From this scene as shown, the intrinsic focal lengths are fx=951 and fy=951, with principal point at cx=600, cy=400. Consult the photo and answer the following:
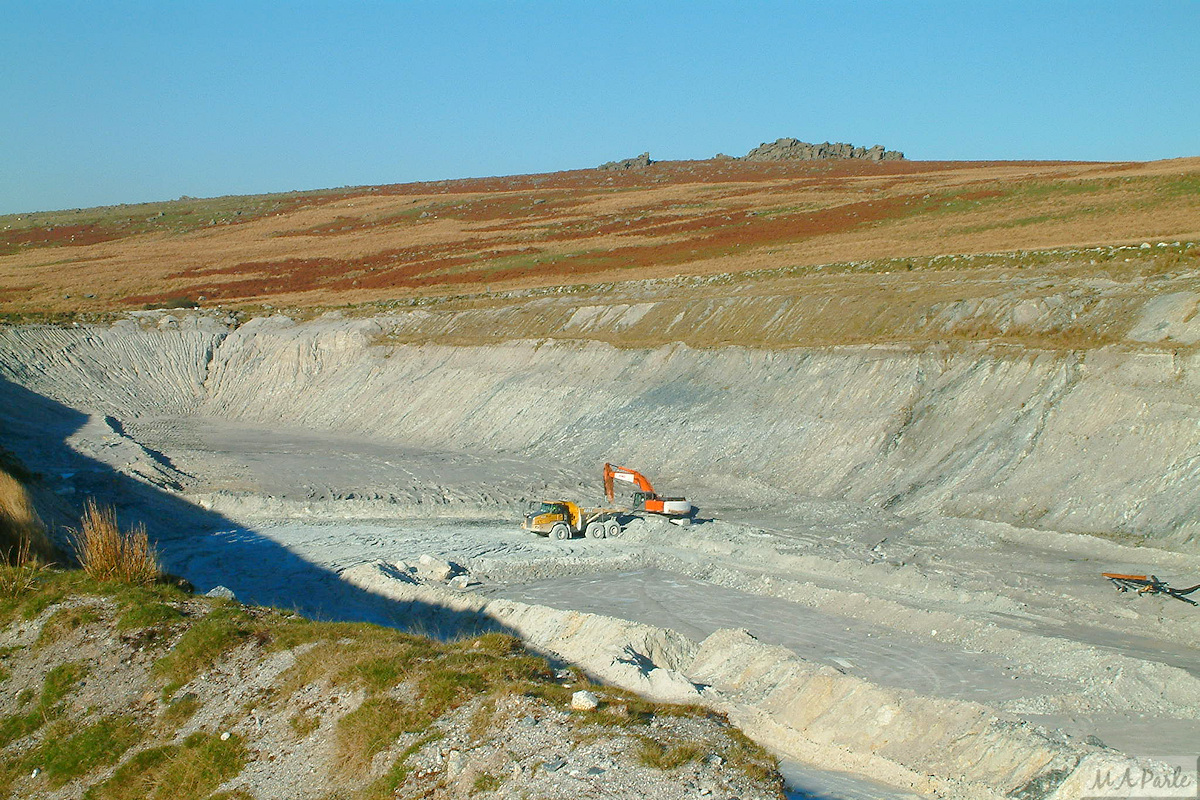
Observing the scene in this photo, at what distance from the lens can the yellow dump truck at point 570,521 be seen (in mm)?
25625

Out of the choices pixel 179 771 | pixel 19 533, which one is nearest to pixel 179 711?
pixel 179 771

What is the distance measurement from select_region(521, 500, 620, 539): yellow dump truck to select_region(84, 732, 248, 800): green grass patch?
1500 cm

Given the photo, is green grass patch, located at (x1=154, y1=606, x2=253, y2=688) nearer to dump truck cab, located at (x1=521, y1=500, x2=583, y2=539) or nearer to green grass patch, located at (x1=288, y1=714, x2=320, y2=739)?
green grass patch, located at (x1=288, y1=714, x2=320, y2=739)

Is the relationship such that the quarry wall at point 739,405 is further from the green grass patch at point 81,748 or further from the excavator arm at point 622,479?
the green grass patch at point 81,748

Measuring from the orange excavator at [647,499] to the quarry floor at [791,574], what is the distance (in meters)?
0.48

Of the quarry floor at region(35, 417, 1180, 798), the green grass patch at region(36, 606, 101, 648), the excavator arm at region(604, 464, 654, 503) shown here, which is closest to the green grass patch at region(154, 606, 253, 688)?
the green grass patch at region(36, 606, 101, 648)

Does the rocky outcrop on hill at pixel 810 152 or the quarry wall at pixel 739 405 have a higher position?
the rocky outcrop on hill at pixel 810 152

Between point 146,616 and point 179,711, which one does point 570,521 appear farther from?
point 179,711

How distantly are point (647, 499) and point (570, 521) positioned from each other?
2215 millimetres

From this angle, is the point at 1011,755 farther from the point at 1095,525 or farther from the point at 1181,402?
the point at 1181,402

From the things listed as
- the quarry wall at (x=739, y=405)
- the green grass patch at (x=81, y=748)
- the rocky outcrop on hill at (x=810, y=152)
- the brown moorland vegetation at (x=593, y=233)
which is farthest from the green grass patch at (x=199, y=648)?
the rocky outcrop on hill at (x=810, y=152)

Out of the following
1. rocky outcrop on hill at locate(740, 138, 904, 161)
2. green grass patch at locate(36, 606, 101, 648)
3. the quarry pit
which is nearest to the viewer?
green grass patch at locate(36, 606, 101, 648)

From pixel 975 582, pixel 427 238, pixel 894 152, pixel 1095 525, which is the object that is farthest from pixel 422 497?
pixel 894 152

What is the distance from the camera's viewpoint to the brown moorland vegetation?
50094 mm
